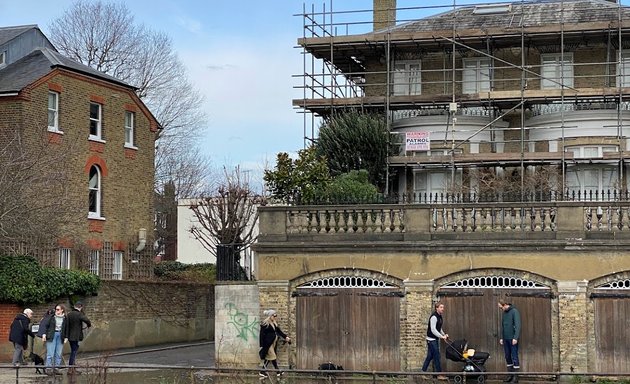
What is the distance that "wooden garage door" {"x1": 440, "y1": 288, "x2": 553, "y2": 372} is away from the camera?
23625 millimetres

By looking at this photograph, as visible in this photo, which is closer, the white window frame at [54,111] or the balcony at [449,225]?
the balcony at [449,225]

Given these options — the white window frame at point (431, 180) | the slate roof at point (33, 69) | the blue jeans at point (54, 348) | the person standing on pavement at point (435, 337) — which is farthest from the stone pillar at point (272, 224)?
the slate roof at point (33, 69)

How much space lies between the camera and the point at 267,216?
25234 millimetres

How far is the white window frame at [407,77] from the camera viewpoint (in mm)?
38031

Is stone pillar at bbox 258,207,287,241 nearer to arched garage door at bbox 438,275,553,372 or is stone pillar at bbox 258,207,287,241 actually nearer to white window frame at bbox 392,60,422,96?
arched garage door at bbox 438,275,553,372

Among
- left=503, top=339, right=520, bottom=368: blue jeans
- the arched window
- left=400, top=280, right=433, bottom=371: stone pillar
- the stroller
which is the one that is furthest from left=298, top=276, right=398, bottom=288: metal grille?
the arched window

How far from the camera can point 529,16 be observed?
38.4 meters

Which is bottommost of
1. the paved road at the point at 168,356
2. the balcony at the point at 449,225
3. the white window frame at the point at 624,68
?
the paved road at the point at 168,356

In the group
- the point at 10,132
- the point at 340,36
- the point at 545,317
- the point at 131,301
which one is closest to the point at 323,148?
the point at 340,36

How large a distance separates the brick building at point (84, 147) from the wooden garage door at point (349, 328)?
391 inches

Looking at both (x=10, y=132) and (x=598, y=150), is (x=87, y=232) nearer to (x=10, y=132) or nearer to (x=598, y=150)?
(x=10, y=132)

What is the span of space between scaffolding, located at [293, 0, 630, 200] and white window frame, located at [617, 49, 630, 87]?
0.11 ft

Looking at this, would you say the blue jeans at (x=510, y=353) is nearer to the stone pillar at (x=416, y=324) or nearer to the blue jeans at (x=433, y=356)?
the blue jeans at (x=433, y=356)

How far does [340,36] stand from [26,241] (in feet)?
43.4
